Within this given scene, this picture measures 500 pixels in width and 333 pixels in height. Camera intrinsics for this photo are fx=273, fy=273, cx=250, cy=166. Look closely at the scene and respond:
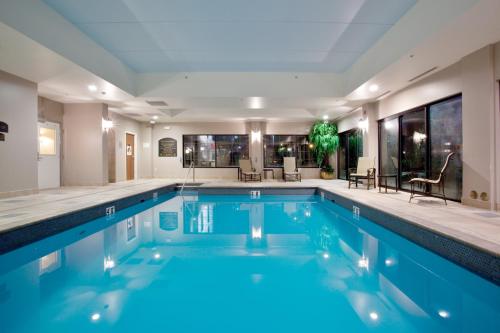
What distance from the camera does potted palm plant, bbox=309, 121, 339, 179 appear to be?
10781mm

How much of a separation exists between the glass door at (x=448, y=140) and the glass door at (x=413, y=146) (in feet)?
0.76

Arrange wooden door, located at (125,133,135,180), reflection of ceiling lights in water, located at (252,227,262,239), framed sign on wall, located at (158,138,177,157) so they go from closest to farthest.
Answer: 1. reflection of ceiling lights in water, located at (252,227,262,239)
2. wooden door, located at (125,133,135,180)
3. framed sign on wall, located at (158,138,177,157)

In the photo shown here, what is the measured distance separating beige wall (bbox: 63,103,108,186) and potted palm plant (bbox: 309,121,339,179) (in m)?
7.53

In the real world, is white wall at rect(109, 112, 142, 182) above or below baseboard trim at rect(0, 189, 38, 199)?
above

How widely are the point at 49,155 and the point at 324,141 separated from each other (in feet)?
29.7

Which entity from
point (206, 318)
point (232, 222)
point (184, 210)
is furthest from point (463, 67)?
point (184, 210)

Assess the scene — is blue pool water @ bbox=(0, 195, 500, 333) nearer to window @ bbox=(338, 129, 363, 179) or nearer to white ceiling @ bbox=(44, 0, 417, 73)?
white ceiling @ bbox=(44, 0, 417, 73)

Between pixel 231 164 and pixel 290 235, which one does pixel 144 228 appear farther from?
pixel 231 164

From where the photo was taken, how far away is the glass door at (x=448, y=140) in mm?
4945

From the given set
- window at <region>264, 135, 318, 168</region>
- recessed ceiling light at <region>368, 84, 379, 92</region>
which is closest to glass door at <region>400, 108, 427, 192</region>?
recessed ceiling light at <region>368, 84, 379, 92</region>

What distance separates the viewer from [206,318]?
1848 millimetres

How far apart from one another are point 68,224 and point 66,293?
7.24 feet

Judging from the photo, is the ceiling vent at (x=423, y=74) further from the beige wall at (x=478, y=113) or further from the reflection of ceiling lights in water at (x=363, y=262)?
the reflection of ceiling lights in water at (x=363, y=262)

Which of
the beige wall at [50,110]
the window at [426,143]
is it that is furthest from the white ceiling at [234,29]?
the beige wall at [50,110]
